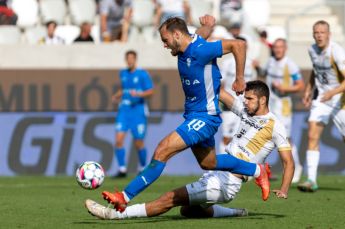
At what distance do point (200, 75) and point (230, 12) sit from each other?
14.0m

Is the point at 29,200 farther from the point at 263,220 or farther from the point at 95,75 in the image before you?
the point at 95,75

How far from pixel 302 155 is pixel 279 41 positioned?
313cm

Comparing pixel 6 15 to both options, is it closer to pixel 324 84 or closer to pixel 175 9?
pixel 175 9

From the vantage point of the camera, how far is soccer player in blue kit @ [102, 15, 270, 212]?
10617 millimetres

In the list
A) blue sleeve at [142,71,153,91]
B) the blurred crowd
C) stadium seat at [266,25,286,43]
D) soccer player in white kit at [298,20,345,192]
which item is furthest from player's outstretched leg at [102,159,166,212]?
stadium seat at [266,25,286,43]

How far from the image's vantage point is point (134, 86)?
65.9ft

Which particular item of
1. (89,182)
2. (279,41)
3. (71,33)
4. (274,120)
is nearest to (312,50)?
(279,41)

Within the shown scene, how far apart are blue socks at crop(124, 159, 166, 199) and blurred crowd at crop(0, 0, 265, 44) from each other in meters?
12.4

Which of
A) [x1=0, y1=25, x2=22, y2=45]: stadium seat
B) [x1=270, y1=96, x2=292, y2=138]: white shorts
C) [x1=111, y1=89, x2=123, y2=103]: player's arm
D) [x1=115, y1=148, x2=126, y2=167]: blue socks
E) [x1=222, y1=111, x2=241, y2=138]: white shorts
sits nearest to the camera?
[x1=270, y1=96, x2=292, y2=138]: white shorts

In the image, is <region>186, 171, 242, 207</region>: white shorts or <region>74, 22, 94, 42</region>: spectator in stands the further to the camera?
<region>74, 22, 94, 42</region>: spectator in stands

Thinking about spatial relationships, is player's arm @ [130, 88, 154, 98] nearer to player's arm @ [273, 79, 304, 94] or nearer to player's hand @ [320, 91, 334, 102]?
player's arm @ [273, 79, 304, 94]

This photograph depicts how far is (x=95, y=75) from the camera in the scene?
20969 mm

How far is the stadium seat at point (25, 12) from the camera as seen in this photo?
23853mm

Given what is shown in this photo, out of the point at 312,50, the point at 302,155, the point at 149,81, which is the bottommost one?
the point at 302,155
